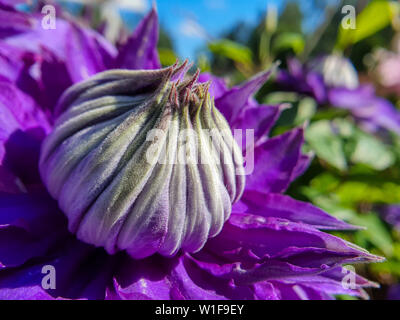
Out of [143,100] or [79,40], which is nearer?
[143,100]

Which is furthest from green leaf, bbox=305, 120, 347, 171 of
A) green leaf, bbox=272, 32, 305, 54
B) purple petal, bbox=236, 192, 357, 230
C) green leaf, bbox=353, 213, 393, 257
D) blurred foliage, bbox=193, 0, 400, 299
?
purple petal, bbox=236, 192, 357, 230

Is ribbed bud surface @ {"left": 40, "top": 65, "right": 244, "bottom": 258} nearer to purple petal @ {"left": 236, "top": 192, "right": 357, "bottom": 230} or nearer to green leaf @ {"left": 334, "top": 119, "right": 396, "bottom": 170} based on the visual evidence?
purple petal @ {"left": 236, "top": 192, "right": 357, "bottom": 230}

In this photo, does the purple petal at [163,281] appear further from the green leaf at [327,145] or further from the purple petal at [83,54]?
the green leaf at [327,145]

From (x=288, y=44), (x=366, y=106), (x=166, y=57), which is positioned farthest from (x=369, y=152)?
(x=166, y=57)
